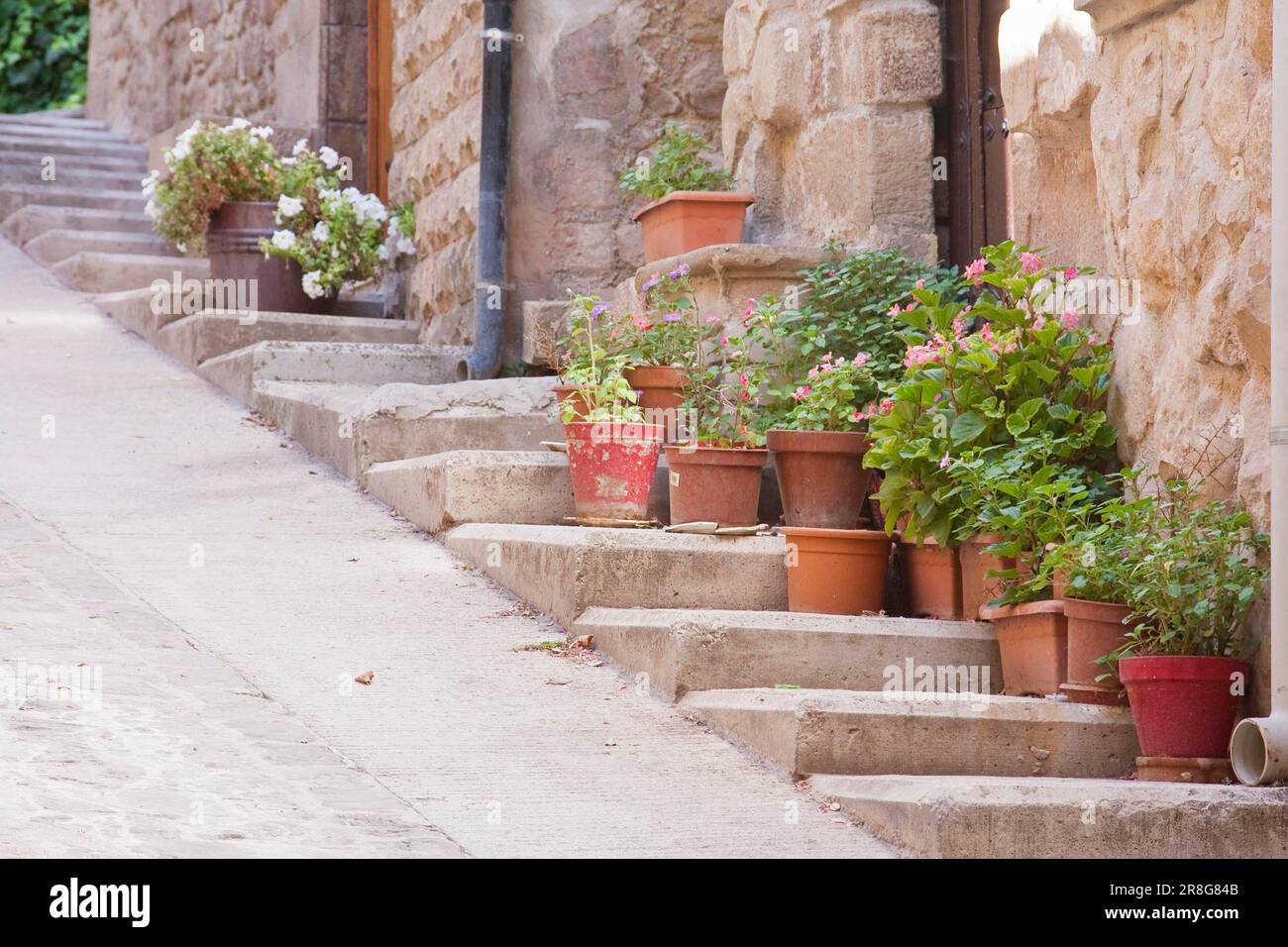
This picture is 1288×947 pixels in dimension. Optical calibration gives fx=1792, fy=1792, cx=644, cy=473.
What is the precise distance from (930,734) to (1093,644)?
46 cm

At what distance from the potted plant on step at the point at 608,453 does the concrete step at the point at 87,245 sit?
16.9ft

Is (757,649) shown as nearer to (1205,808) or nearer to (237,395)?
(1205,808)

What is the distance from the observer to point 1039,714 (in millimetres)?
3945

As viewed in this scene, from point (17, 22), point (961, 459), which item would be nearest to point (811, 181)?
point (961, 459)

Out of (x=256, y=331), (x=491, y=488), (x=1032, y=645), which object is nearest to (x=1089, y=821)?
(x=1032, y=645)

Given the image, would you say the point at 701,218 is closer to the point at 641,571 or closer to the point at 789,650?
the point at 641,571

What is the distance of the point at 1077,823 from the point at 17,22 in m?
14.4

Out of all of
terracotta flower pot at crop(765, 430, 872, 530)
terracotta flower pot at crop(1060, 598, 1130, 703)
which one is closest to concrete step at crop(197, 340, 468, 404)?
terracotta flower pot at crop(765, 430, 872, 530)

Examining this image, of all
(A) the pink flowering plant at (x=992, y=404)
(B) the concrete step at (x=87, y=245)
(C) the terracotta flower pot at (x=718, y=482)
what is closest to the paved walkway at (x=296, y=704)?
(C) the terracotta flower pot at (x=718, y=482)

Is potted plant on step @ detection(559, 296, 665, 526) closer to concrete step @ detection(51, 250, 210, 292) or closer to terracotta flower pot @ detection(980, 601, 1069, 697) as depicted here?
terracotta flower pot @ detection(980, 601, 1069, 697)

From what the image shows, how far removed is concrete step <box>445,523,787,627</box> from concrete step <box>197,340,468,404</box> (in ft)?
8.30

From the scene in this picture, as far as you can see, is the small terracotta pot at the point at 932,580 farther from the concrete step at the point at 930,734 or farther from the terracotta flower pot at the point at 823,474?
the concrete step at the point at 930,734

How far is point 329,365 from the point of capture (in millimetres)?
7414
